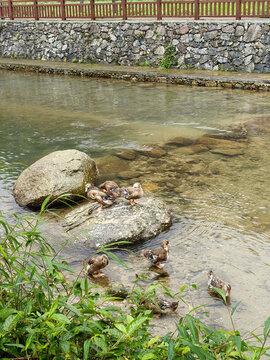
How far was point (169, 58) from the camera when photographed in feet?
58.0

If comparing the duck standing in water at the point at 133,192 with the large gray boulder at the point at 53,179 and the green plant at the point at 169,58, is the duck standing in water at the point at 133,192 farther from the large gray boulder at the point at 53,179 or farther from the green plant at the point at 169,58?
the green plant at the point at 169,58

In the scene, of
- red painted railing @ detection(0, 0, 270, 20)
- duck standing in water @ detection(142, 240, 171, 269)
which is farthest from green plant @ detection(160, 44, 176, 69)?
duck standing in water @ detection(142, 240, 171, 269)

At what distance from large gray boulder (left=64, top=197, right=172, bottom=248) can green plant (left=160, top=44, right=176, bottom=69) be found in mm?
11853

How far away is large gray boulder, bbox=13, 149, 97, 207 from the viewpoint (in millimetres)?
7172

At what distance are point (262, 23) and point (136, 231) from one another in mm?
11683

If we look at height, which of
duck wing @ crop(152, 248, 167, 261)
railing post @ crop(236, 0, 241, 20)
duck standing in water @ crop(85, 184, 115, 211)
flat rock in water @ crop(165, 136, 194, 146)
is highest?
railing post @ crop(236, 0, 241, 20)

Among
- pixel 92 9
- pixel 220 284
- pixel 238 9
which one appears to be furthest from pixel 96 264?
pixel 92 9

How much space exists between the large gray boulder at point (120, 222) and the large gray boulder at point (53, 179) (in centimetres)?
65

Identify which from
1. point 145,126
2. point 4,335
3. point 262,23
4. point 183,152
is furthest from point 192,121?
point 4,335

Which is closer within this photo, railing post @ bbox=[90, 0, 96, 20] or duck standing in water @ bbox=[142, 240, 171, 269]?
duck standing in water @ bbox=[142, 240, 171, 269]

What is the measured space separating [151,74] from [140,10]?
380cm

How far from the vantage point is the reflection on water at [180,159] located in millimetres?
5410

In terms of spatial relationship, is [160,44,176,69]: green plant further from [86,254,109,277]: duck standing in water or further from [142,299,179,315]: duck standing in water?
[142,299,179,315]: duck standing in water

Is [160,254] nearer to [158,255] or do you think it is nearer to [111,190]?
[158,255]
